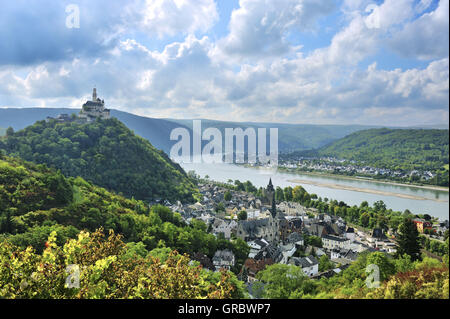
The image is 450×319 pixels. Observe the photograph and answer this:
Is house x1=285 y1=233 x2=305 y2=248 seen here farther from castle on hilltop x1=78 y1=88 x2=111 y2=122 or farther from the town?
castle on hilltop x1=78 y1=88 x2=111 y2=122

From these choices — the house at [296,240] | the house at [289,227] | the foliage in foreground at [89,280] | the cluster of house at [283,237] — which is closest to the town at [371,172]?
the cluster of house at [283,237]

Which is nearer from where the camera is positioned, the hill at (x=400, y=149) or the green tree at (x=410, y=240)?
the green tree at (x=410, y=240)

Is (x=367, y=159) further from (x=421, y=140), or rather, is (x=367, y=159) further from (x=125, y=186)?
(x=125, y=186)

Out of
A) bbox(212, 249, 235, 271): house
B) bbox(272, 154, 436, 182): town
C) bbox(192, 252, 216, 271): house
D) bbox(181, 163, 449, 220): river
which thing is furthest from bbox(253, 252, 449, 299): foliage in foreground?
bbox(272, 154, 436, 182): town

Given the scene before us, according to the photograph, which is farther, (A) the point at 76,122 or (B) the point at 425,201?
(A) the point at 76,122

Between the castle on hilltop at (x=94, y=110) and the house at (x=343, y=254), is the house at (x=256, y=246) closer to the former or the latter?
the house at (x=343, y=254)
